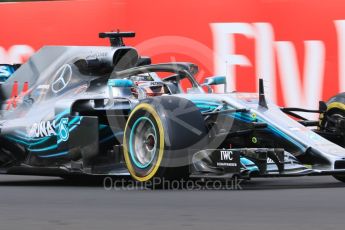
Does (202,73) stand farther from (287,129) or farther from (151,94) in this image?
(287,129)

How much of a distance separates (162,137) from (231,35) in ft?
14.1

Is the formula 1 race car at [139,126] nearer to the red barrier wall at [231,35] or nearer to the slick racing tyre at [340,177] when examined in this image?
the slick racing tyre at [340,177]

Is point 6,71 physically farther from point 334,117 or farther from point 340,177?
point 340,177

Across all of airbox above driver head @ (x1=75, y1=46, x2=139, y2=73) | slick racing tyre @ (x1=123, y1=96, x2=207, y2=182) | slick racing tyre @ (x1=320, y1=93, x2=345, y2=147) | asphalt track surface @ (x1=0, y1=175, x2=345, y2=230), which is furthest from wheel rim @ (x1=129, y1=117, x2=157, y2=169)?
slick racing tyre @ (x1=320, y1=93, x2=345, y2=147)

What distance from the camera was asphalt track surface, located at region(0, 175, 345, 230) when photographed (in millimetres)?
6688

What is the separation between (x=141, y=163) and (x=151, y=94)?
1198 mm

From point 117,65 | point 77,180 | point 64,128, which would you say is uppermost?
point 117,65

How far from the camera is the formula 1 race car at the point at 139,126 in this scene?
30.5ft

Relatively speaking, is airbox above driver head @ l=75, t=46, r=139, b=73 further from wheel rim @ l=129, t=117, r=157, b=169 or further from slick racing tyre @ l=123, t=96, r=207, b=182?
wheel rim @ l=129, t=117, r=157, b=169

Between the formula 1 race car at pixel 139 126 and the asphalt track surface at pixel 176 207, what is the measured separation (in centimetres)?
27

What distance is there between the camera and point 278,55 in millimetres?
12820

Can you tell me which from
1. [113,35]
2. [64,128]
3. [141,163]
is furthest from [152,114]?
[113,35]

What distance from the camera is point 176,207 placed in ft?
25.4

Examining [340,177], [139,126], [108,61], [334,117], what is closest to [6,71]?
[108,61]
